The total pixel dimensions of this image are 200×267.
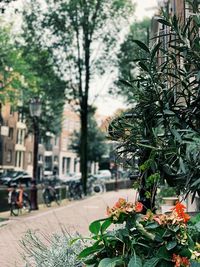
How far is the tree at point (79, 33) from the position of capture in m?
28.1

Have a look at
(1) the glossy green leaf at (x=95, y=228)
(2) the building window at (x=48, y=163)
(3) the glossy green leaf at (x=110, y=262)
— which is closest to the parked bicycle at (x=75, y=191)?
(1) the glossy green leaf at (x=95, y=228)

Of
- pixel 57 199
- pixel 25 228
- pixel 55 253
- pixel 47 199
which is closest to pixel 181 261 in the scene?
pixel 55 253

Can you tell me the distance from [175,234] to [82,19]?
26676 millimetres

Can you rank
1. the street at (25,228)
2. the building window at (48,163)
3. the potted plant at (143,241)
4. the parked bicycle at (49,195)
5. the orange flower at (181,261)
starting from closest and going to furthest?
1. the orange flower at (181,261)
2. the potted plant at (143,241)
3. the street at (25,228)
4. the parked bicycle at (49,195)
5. the building window at (48,163)

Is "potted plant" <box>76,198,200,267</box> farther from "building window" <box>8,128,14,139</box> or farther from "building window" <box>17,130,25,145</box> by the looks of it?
"building window" <box>17,130,25,145</box>

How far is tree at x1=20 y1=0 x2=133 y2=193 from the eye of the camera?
28.1 m

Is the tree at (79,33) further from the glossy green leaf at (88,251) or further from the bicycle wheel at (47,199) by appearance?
the glossy green leaf at (88,251)

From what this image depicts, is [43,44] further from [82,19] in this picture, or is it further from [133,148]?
[133,148]

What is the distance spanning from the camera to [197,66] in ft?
14.6

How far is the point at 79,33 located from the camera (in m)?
29.2

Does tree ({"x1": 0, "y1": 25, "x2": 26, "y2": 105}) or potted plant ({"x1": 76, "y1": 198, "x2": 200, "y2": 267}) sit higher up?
tree ({"x1": 0, "y1": 25, "x2": 26, "y2": 105})

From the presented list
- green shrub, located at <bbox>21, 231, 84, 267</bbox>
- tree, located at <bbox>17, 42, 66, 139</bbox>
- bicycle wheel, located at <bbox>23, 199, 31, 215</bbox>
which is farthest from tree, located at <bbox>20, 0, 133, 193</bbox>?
green shrub, located at <bbox>21, 231, 84, 267</bbox>

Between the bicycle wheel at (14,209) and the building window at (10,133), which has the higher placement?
the building window at (10,133)

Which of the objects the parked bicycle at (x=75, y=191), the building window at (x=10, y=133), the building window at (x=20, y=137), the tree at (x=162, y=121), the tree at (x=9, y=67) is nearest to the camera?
the tree at (x=162, y=121)
